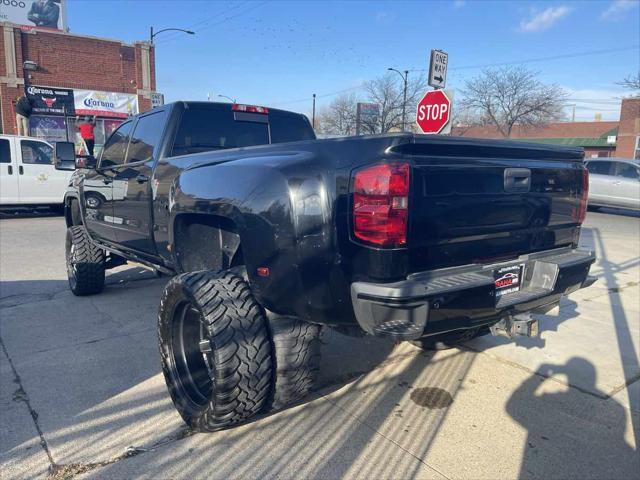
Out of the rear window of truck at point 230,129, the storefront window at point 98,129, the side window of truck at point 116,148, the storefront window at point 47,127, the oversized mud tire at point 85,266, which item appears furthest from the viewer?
the storefront window at point 98,129

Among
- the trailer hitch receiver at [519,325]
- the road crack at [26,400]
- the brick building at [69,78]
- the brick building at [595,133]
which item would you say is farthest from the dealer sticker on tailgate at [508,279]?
the brick building at [595,133]

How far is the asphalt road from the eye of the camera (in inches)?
101

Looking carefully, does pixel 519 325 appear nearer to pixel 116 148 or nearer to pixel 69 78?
pixel 116 148

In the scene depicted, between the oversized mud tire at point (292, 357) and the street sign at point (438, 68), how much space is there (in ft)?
19.5

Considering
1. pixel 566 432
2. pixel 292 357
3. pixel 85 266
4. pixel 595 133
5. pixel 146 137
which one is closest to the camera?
pixel 292 357

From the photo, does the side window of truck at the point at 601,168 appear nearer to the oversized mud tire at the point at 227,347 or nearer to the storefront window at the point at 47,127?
the oversized mud tire at the point at 227,347

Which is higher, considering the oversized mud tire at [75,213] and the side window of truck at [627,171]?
the side window of truck at [627,171]

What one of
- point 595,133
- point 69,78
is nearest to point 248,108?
point 69,78

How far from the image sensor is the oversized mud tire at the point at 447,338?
3.53m

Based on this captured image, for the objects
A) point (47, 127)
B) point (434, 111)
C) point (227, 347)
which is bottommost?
point (227, 347)

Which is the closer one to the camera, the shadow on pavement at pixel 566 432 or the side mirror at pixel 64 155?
the shadow on pavement at pixel 566 432

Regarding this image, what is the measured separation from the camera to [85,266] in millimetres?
5402

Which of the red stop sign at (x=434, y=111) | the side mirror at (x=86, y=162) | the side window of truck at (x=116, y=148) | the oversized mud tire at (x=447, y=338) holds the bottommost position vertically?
the oversized mud tire at (x=447, y=338)

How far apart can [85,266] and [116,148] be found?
133cm
